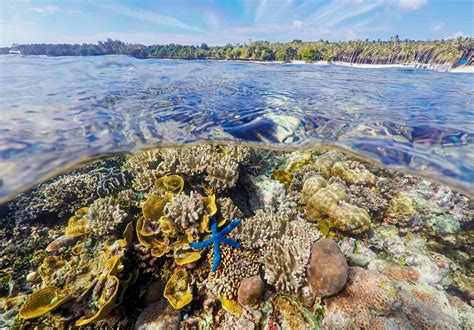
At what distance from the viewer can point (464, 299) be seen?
470cm

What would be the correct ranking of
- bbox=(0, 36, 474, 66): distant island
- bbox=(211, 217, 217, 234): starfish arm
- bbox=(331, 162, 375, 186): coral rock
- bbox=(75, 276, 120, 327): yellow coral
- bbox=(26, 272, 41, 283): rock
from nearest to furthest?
bbox=(75, 276, 120, 327): yellow coral, bbox=(211, 217, 217, 234): starfish arm, bbox=(26, 272, 41, 283): rock, bbox=(331, 162, 375, 186): coral rock, bbox=(0, 36, 474, 66): distant island

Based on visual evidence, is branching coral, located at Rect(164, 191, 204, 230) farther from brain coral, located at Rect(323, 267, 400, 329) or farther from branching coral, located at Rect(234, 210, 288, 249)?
brain coral, located at Rect(323, 267, 400, 329)

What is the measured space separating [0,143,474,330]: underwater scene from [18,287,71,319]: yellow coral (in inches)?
0.7

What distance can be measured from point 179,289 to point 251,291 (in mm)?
1411

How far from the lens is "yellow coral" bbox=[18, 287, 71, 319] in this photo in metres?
3.70

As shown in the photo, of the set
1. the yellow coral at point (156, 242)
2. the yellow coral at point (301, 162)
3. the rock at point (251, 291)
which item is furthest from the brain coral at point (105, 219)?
the yellow coral at point (301, 162)

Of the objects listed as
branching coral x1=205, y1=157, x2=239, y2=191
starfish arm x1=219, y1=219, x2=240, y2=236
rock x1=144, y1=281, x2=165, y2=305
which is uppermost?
branching coral x1=205, y1=157, x2=239, y2=191

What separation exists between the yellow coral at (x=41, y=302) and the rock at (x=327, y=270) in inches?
171

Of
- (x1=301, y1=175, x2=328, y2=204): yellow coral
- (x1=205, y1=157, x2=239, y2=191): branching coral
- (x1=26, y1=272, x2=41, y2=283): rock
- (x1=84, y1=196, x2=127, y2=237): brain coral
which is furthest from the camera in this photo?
(x1=301, y1=175, x2=328, y2=204): yellow coral

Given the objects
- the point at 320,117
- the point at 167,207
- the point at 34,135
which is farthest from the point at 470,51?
the point at 34,135

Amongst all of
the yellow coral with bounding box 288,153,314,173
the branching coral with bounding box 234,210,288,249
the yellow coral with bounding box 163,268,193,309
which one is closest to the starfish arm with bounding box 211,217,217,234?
the branching coral with bounding box 234,210,288,249

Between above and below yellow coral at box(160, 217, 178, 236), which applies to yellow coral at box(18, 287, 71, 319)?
below

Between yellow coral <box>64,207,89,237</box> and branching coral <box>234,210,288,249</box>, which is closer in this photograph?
branching coral <box>234,210,288,249</box>

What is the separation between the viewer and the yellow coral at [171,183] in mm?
5745
